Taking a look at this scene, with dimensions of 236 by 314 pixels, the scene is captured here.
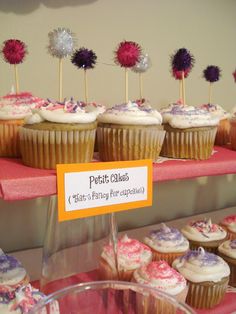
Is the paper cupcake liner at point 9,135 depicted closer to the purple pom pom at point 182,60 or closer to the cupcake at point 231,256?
the purple pom pom at point 182,60

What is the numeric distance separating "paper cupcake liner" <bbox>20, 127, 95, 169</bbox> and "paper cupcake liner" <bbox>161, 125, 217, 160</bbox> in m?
0.30

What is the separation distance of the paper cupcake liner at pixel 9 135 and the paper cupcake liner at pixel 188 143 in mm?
398

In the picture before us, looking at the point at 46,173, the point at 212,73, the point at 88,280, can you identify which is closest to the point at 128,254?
the point at 88,280

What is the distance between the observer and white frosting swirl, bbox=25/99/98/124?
2.84ft

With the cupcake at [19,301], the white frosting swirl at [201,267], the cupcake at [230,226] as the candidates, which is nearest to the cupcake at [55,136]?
the cupcake at [19,301]

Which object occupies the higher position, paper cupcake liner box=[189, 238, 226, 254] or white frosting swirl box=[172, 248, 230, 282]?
white frosting swirl box=[172, 248, 230, 282]

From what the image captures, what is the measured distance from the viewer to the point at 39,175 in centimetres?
80

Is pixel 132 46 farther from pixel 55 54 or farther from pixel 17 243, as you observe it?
pixel 17 243

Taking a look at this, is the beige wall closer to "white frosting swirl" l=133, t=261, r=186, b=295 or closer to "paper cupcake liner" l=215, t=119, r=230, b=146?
"paper cupcake liner" l=215, t=119, r=230, b=146

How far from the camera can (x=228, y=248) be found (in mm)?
1303

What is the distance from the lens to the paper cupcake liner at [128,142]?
964 millimetres

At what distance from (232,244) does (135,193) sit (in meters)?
0.58

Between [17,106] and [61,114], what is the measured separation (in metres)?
0.17

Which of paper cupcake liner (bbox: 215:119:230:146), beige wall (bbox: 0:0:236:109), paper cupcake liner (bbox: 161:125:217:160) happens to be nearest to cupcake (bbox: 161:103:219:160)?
paper cupcake liner (bbox: 161:125:217:160)
